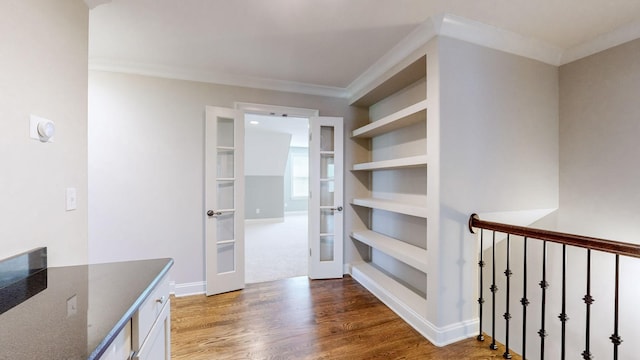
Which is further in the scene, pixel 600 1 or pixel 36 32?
pixel 600 1

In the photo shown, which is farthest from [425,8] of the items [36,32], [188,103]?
[188,103]

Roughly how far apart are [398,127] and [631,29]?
6.15 feet

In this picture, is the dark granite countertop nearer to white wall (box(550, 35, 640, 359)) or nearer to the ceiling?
the ceiling

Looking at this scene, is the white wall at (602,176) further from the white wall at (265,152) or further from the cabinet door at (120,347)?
the white wall at (265,152)

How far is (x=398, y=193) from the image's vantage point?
299 centimetres

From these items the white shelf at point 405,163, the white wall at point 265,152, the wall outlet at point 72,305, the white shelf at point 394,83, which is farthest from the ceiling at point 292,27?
the white wall at point 265,152

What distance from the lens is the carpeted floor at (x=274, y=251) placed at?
3.51 m

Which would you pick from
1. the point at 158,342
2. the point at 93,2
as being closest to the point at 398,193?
the point at 158,342

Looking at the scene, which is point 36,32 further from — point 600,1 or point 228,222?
point 600,1

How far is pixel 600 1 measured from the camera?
1.71 m

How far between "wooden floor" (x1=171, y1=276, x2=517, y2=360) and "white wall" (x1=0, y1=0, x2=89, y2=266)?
1115 mm

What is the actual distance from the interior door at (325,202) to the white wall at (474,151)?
1.44 meters

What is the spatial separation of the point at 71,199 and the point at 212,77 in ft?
6.50

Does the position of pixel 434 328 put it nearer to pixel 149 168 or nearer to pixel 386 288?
pixel 386 288
